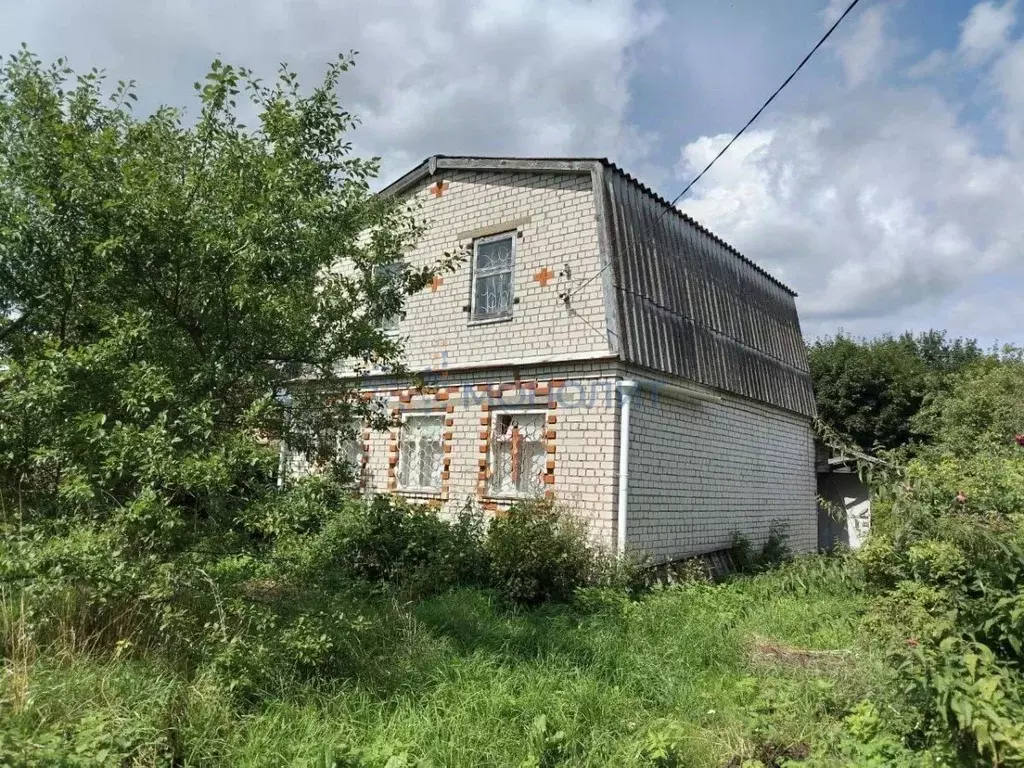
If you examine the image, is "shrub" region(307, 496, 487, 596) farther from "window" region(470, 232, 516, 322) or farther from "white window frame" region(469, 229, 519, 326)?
"window" region(470, 232, 516, 322)

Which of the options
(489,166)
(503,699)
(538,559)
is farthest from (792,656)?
(489,166)

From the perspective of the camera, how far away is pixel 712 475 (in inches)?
419

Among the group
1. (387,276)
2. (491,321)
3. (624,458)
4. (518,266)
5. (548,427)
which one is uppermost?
(518,266)

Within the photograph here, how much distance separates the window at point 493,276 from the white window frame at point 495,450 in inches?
57.8

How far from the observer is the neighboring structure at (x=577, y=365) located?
882cm

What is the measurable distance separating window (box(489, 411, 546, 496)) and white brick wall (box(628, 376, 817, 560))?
4.70ft

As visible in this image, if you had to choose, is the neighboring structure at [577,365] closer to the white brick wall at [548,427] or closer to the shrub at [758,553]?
the white brick wall at [548,427]

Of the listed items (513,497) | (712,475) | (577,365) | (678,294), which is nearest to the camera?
(577,365)

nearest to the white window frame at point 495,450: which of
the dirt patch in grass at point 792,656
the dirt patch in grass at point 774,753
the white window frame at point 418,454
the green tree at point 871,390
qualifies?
the white window frame at point 418,454

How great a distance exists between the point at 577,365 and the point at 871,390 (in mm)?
15219

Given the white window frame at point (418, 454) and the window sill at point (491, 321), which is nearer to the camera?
the window sill at point (491, 321)

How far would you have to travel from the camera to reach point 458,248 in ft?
34.8

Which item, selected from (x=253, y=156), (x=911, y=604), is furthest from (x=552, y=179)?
(x=911, y=604)

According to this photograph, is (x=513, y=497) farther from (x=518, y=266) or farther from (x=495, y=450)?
(x=518, y=266)
